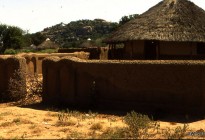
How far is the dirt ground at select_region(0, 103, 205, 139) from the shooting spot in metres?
7.48

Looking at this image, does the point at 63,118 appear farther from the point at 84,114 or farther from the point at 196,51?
the point at 196,51

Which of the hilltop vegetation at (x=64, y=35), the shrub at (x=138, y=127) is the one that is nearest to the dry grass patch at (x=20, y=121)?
the shrub at (x=138, y=127)

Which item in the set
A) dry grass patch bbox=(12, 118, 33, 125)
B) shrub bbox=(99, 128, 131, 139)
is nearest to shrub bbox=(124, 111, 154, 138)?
shrub bbox=(99, 128, 131, 139)

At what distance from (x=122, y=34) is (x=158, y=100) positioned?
366 inches

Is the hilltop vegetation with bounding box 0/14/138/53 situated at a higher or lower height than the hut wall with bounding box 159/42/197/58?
higher

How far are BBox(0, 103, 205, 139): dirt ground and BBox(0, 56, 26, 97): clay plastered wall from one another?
74.1 inches

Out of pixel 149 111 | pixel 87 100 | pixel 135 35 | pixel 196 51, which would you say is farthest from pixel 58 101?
pixel 196 51

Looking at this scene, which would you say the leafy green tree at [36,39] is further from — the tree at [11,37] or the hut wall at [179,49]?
the hut wall at [179,49]

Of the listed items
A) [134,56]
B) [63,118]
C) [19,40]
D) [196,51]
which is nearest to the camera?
[63,118]

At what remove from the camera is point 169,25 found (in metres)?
17.0

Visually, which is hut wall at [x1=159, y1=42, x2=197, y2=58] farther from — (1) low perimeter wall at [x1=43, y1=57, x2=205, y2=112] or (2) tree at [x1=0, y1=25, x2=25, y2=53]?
(2) tree at [x1=0, y1=25, x2=25, y2=53]

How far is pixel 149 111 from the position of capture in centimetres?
970

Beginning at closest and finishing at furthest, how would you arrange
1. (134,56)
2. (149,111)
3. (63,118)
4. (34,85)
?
(63,118) < (149,111) < (34,85) < (134,56)

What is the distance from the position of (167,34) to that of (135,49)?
2.39 m
